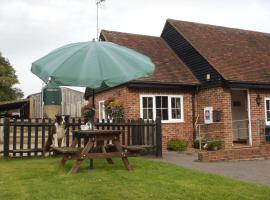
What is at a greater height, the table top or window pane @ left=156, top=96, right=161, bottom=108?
window pane @ left=156, top=96, right=161, bottom=108

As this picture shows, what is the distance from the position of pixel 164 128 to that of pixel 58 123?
6.04 metres

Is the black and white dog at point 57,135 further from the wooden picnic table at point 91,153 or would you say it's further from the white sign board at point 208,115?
the white sign board at point 208,115

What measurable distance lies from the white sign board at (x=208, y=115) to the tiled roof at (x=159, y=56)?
55.6 inches

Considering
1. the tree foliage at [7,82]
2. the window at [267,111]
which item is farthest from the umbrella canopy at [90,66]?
the tree foliage at [7,82]

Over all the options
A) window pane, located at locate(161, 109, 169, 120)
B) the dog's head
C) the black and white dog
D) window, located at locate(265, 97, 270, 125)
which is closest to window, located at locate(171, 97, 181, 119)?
window pane, located at locate(161, 109, 169, 120)

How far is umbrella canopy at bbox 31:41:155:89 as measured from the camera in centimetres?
752

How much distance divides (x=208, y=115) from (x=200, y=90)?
1478mm

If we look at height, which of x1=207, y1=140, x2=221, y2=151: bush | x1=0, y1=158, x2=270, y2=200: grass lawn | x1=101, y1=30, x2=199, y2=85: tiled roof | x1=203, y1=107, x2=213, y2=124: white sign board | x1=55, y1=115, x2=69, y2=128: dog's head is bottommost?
x1=0, y1=158, x2=270, y2=200: grass lawn

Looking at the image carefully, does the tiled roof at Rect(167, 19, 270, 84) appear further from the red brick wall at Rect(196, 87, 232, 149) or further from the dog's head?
the dog's head

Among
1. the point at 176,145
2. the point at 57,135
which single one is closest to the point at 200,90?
the point at 176,145

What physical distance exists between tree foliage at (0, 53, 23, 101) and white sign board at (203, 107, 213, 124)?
107 feet

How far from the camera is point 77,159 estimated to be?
7633 millimetres

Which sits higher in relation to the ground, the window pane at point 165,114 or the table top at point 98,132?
the window pane at point 165,114

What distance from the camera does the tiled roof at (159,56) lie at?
16344 millimetres
